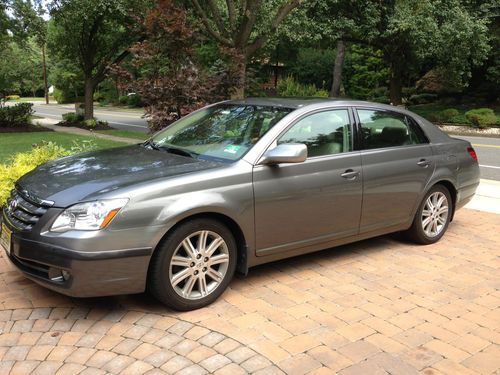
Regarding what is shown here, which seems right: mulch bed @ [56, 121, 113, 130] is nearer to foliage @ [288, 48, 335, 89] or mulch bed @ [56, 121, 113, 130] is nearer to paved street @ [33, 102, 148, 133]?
paved street @ [33, 102, 148, 133]

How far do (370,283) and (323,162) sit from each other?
1.10 meters

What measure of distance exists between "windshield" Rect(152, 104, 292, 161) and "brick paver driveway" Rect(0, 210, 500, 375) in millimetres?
1139

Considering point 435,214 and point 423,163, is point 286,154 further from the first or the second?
point 435,214

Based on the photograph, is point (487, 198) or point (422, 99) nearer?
point (487, 198)

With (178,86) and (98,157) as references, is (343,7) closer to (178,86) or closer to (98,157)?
(178,86)

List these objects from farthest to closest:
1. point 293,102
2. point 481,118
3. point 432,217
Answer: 1. point 481,118
2. point 432,217
3. point 293,102

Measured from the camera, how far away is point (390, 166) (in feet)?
16.2

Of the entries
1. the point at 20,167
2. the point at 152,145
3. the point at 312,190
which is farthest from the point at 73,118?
the point at 312,190

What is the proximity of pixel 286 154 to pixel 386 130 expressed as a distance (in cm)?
157

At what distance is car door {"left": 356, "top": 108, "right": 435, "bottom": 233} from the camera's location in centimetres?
480

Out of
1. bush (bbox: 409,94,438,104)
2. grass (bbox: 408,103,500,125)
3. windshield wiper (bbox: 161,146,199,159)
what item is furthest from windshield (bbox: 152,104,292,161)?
bush (bbox: 409,94,438,104)

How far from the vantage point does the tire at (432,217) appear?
5.38m

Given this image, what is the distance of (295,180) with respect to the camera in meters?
4.22

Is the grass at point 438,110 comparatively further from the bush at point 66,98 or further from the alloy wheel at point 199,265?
the bush at point 66,98
